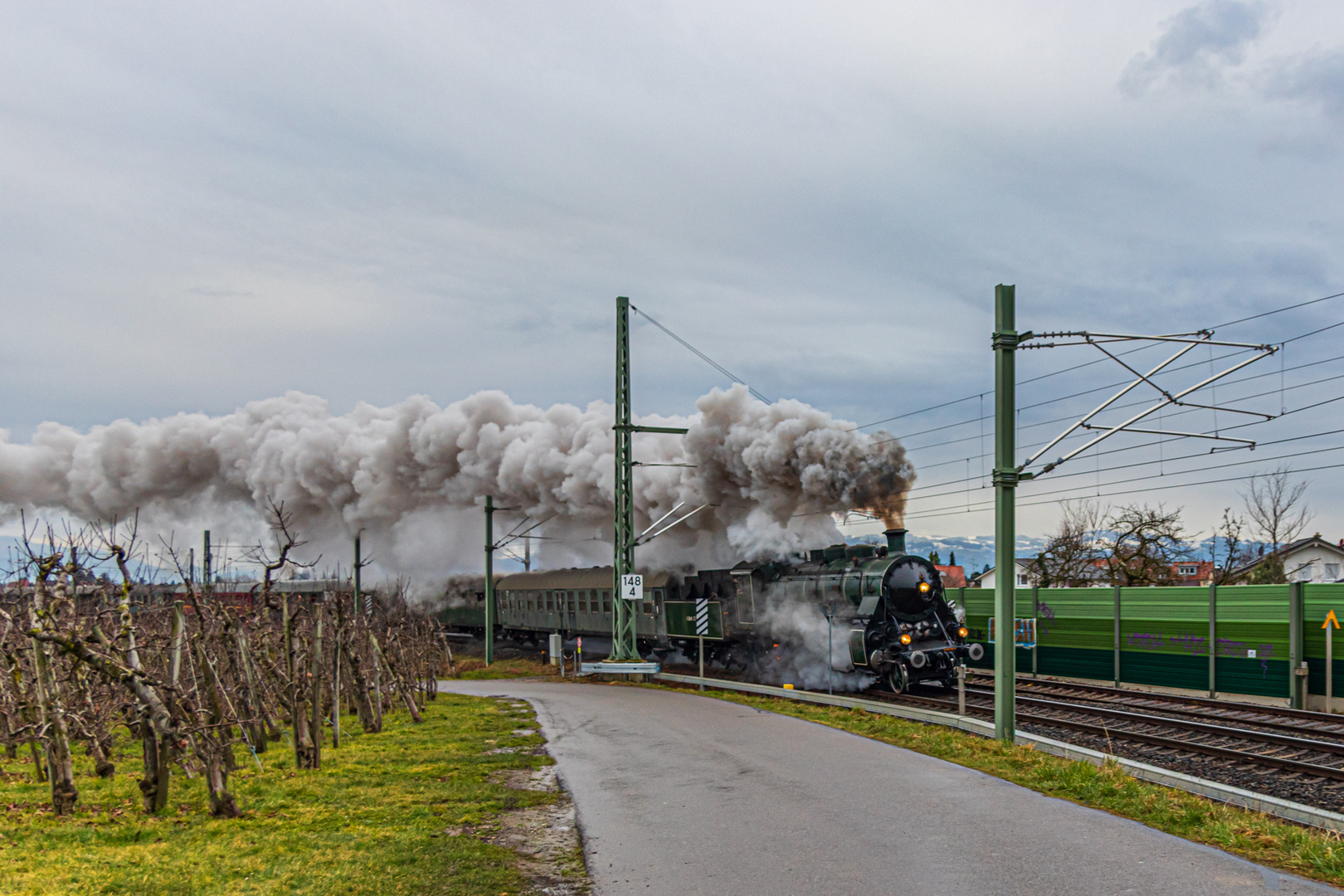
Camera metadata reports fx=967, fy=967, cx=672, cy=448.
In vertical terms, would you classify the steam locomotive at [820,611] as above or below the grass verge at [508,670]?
above

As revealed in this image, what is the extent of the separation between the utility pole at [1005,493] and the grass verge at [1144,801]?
707 mm

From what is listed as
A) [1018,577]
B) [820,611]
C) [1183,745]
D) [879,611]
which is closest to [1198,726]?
[1183,745]

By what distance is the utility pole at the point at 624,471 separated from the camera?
88.0 feet

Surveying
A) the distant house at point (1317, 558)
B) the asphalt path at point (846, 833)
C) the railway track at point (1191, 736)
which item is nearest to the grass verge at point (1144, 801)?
the asphalt path at point (846, 833)

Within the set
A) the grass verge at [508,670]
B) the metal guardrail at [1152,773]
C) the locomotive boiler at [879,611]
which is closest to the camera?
the metal guardrail at [1152,773]

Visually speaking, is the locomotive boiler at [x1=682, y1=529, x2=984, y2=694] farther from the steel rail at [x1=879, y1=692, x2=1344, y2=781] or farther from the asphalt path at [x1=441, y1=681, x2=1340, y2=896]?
the asphalt path at [x1=441, y1=681, x2=1340, y2=896]

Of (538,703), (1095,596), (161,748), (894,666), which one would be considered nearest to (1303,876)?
(161,748)

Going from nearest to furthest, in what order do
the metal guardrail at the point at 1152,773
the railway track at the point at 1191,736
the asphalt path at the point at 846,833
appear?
the asphalt path at the point at 846,833
the metal guardrail at the point at 1152,773
the railway track at the point at 1191,736

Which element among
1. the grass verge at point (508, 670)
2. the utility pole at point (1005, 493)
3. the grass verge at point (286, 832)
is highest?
the utility pole at point (1005, 493)

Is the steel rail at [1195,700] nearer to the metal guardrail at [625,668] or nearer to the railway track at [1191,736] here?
the railway track at [1191,736]

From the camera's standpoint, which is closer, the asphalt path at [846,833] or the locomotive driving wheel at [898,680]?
the asphalt path at [846,833]

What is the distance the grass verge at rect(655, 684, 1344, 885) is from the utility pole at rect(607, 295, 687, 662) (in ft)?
41.7

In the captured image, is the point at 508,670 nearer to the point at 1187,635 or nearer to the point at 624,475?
the point at 624,475

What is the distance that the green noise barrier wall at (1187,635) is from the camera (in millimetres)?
19312
